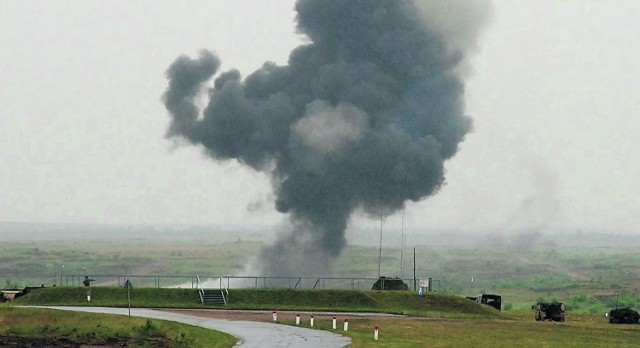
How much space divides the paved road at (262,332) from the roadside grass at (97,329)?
6.00ft

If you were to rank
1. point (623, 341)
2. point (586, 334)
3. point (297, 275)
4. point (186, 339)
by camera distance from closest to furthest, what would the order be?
point (186, 339)
point (623, 341)
point (586, 334)
point (297, 275)

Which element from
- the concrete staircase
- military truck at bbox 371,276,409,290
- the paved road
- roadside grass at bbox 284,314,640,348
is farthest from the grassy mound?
the paved road

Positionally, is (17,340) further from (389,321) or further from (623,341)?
(623,341)

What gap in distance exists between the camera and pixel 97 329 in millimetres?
88625

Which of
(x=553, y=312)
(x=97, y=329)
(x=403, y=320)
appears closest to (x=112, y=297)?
(x=97, y=329)

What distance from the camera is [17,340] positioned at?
272 feet

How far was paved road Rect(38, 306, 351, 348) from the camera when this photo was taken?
74450 millimetres

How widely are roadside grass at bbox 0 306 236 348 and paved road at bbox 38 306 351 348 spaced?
1.83 meters

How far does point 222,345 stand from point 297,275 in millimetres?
88000

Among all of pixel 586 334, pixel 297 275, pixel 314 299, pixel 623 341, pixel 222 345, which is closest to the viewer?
pixel 222 345

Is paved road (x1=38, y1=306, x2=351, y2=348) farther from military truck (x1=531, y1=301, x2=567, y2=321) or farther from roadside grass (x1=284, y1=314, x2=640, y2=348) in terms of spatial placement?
military truck (x1=531, y1=301, x2=567, y2=321)

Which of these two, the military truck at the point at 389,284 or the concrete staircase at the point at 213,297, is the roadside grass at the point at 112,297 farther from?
the military truck at the point at 389,284

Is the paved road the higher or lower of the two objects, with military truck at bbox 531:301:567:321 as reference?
lower

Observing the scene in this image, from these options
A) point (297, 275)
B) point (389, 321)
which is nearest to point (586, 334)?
point (389, 321)
